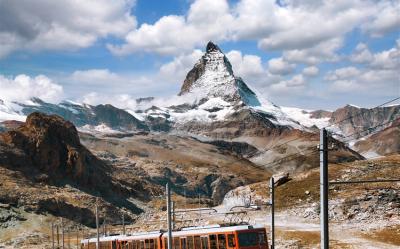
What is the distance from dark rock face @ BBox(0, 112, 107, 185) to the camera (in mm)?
175125

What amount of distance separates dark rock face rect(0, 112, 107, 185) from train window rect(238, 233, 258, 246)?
132973 mm

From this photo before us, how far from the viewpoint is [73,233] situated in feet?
445

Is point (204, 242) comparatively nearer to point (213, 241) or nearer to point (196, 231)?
point (213, 241)

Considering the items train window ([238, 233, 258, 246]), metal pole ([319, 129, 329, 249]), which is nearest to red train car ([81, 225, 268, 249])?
train window ([238, 233, 258, 246])

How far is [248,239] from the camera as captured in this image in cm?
4891

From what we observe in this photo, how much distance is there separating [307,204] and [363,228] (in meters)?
19.1

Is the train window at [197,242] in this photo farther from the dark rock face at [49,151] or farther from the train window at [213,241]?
the dark rock face at [49,151]

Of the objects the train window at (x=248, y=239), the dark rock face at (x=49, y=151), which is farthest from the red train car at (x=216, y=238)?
the dark rock face at (x=49, y=151)

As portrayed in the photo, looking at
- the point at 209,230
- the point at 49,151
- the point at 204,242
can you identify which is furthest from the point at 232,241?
the point at 49,151

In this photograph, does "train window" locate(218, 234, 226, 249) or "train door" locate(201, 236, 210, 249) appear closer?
"train window" locate(218, 234, 226, 249)

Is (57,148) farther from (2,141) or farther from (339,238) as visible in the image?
(339,238)

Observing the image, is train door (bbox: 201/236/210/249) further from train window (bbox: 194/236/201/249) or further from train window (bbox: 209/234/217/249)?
train window (bbox: 209/234/217/249)

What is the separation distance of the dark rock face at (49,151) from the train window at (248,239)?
13297 cm

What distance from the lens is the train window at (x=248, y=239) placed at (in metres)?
48.6
